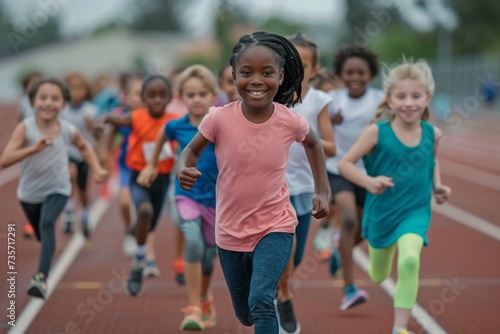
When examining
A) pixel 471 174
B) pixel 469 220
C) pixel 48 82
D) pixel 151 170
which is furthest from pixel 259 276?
pixel 471 174

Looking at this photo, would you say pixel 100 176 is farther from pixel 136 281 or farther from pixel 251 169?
pixel 251 169

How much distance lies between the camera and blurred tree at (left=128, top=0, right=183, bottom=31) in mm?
142100

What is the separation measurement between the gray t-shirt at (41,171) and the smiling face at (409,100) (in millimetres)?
2841

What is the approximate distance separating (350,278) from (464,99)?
47.0m

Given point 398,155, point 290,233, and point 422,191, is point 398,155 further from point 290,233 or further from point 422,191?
point 290,233

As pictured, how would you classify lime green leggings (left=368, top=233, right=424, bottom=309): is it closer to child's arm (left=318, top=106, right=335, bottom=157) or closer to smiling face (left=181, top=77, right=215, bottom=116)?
child's arm (left=318, top=106, right=335, bottom=157)

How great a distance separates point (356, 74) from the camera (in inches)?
378

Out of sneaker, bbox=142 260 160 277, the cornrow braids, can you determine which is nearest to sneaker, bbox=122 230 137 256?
sneaker, bbox=142 260 160 277

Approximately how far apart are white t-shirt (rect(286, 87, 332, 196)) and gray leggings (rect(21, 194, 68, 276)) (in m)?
1.98

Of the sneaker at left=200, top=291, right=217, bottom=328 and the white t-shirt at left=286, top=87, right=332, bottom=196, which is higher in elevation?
the white t-shirt at left=286, top=87, right=332, bottom=196

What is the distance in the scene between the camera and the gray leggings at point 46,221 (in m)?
8.32

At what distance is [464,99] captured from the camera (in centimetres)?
5419

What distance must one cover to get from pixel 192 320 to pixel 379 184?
1.79 meters

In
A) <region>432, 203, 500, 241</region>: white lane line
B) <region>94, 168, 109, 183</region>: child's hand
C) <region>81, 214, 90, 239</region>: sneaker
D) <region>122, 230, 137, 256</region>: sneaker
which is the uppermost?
<region>94, 168, 109, 183</region>: child's hand
